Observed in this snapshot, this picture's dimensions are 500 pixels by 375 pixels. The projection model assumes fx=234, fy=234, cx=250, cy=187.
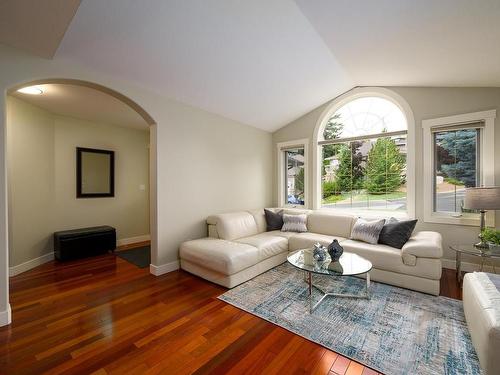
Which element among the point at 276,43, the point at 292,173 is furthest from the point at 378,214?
the point at 276,43

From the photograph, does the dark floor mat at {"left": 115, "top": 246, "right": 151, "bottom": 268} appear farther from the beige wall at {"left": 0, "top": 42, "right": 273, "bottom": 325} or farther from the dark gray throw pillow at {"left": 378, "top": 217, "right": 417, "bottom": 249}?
the dark gray throw pillow at {"left": 378, "top": 217, "right": 417, "bottom": 249}

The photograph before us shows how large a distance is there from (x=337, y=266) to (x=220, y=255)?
1.32 metres

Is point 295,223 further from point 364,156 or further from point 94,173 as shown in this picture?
point 94,173

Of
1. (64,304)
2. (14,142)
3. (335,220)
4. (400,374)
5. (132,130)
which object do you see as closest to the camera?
(400,374)

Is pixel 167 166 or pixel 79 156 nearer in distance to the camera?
pixel 167 166

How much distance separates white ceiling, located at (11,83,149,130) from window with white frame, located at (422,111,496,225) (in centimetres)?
477

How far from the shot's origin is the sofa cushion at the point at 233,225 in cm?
356

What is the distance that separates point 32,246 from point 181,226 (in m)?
2.32

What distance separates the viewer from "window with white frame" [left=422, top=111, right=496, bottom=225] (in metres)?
3.12

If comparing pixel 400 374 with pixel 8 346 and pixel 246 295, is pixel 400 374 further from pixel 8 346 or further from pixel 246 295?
pixel 8 346

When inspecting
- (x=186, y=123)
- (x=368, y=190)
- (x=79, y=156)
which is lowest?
(x=368, y=190)

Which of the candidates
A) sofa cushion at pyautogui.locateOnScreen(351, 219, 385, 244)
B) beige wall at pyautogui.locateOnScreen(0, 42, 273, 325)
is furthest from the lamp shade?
beige wall at pyautogui.locateOnScreen(0, 42, 273, 325)

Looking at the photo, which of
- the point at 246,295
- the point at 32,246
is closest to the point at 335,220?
the point at 246,295

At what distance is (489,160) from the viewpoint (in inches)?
121
